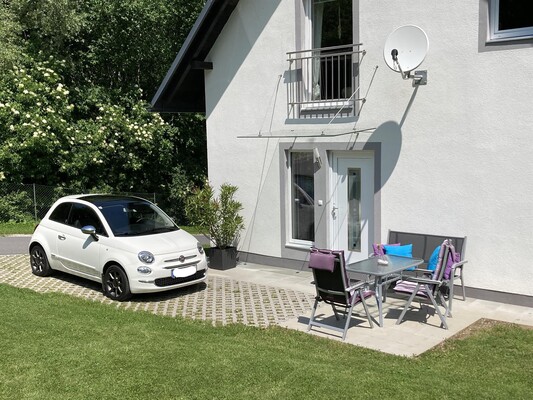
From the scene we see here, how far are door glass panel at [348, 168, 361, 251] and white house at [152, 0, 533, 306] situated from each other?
0.03 metres

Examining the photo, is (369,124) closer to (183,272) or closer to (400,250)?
(400,250)

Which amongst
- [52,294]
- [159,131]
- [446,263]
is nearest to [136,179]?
[159,131]

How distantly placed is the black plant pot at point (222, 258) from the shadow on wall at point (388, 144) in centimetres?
361

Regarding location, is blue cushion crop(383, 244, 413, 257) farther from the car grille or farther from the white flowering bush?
the white flowering bush

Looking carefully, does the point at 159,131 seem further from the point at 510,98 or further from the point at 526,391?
the point at 526,391

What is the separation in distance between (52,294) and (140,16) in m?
14.2

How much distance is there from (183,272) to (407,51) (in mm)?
5193

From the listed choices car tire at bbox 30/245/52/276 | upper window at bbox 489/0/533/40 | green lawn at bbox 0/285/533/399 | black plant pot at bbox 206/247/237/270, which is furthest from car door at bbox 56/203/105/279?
upper window at bbox 489/0/533/40

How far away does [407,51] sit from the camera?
30.4 ft

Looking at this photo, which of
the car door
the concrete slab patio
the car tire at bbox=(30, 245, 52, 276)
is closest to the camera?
the concrete slab patio

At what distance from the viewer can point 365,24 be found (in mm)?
10383

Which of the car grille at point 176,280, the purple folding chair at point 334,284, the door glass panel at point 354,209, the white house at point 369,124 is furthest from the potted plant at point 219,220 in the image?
the purple folding chair at point 334,284

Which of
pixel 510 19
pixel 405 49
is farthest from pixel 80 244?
pixel 510 19

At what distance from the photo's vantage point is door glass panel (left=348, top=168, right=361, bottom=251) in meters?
11.0
